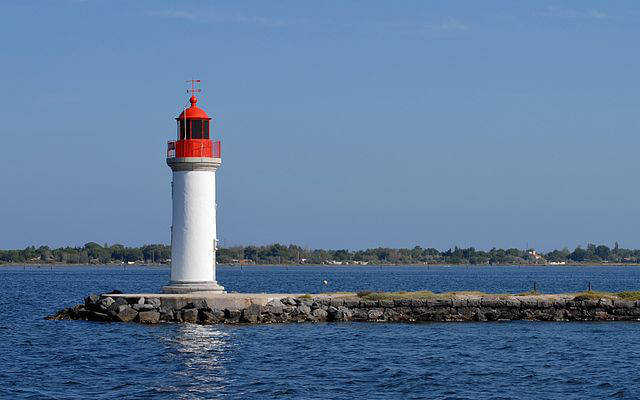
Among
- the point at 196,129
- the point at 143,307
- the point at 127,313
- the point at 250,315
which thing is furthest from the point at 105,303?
the point at 196,129

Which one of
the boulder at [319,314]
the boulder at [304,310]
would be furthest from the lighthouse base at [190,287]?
the boulder at [319,314]

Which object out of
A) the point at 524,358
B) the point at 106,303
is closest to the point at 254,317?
the point at 106,303

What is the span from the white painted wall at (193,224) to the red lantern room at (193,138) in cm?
77

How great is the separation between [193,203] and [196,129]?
3.02 meters

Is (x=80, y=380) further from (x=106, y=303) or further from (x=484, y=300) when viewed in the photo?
(x=484, y=300)

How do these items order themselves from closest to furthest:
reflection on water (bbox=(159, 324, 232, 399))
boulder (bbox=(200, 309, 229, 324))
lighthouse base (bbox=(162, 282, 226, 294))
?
reflection on water (bbox=(159, 324, 232, 399)), boulder (bbox=(200, 309, 229, 324)), lighthouse base (bbox=(162, 282, 226, 294))

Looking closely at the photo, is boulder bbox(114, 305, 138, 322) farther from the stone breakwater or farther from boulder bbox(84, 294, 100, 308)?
boulder bbox(84, 294, 100, 308)


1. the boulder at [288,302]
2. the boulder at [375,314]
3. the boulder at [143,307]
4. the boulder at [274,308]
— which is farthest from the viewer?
the boulder at [375,314]

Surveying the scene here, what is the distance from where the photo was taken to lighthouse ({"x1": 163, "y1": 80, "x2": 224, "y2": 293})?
4009 centimetres

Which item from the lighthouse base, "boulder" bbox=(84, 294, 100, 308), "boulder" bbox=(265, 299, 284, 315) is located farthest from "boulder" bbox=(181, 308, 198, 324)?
"boulder" bbox=(84, 294, 100, 308)

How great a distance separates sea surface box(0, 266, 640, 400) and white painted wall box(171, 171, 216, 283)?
124 inches

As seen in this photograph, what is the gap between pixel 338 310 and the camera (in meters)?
41.1

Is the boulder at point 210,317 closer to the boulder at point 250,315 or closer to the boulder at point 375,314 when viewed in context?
the boulder at point 250,315

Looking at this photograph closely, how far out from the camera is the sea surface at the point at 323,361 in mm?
26688
